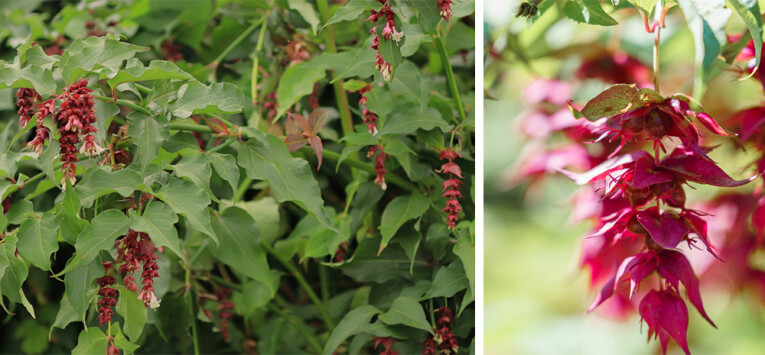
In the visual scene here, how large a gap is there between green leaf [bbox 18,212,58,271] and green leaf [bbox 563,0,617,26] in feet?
1.14

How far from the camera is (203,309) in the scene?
27.7 inches

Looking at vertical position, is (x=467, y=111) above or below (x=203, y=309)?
above

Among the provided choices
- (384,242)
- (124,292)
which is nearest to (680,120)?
(384,242)

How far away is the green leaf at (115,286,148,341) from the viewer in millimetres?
474

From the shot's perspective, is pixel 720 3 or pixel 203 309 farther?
pixel 203 309

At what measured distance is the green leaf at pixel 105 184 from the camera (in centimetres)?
41

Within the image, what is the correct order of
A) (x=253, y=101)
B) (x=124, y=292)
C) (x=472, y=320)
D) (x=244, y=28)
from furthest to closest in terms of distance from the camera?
(x=244, y=28)
(x=253, y=101)
(x=472, y=320)
(x=124, y=292)

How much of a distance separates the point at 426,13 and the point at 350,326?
0.26m

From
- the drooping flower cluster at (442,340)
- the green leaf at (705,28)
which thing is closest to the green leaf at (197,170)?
the drooping flower cluster at (442,340)

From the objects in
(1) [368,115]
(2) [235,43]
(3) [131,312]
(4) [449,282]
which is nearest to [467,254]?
(4) [449,282]

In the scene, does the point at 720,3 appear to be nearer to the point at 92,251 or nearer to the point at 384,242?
the point at 384,242

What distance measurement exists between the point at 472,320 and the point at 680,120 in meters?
0.27

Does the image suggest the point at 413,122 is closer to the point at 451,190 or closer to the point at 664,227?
the point at 451,190

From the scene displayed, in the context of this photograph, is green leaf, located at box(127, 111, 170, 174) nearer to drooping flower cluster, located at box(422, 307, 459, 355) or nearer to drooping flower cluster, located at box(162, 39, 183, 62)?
drooping flower cluster, located at box(422, 307, 459, 355)
